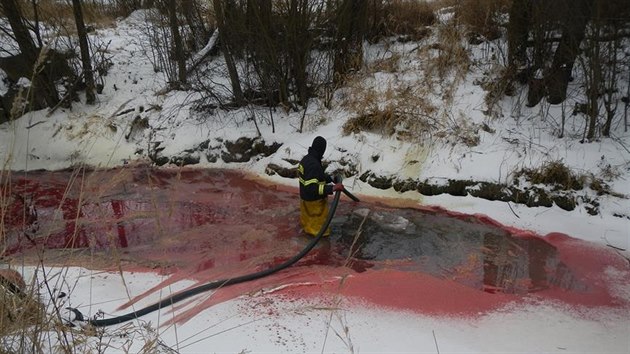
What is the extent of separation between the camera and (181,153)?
9016 mm

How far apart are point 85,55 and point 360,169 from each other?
6.75 meters

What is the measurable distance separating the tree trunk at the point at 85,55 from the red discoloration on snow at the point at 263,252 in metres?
3.28

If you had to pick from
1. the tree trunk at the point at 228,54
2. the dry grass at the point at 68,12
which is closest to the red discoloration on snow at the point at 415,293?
the tree trunk at the point at 228,54

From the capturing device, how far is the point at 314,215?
5836mm

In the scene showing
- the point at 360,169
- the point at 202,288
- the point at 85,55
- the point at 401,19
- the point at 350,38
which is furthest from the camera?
the point at 401,19

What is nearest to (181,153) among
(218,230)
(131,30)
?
(218,230)

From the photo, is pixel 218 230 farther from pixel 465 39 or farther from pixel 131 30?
pixel 131 30

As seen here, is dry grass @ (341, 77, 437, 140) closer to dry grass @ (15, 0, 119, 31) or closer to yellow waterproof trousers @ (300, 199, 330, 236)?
yellow waterproof trousers @ (300, 199, 330, 236)

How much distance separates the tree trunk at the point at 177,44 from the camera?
9.84 m

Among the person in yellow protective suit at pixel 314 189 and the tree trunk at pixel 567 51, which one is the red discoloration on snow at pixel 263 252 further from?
the tree trunk at pixel 567 51

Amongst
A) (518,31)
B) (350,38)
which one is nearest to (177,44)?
(350,38)

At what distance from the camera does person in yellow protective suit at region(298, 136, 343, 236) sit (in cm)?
550

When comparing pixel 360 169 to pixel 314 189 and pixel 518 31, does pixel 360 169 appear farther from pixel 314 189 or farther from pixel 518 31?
pixel 518 31

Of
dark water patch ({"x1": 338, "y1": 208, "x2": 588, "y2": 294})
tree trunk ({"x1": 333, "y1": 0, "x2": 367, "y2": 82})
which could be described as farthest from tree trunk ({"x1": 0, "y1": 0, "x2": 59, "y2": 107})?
dark water patch ({"x1": 338, "y1": 208, "x2": 588, "y2": 294})
